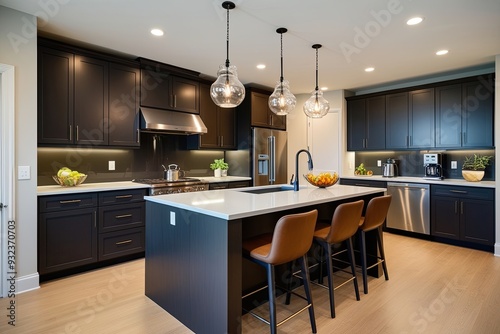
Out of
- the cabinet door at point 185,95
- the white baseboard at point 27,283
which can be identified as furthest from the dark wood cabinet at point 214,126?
the white baseboard at point 27,283

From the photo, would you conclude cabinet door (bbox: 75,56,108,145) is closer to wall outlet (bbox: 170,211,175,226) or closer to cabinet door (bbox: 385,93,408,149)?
wall outlet (bbox: 170,211,175,226)

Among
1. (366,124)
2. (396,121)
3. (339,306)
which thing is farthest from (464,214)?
(339,306)

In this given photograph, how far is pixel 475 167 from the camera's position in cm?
437

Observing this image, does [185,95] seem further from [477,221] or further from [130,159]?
[477,221]

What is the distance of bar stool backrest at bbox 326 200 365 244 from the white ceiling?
1771 mm

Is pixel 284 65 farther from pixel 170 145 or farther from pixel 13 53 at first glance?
pixel 13 53

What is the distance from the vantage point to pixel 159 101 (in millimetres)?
4160

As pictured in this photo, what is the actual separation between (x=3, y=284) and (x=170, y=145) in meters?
2.68

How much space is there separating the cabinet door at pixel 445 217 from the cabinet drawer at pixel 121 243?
13.8 ft

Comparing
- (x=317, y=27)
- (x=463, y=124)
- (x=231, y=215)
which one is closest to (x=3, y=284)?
(x=231, y=215)

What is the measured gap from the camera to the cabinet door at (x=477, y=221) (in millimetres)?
3875

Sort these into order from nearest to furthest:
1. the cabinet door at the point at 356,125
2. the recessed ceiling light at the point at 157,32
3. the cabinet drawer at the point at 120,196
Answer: the recessed ceiling light at the point at 157,32 → the cabinet drawer at the point at 120,196 → the cabinet door at the point at 356,125

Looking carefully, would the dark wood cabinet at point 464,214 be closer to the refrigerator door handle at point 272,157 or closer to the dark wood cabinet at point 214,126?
the refrigerator door handle at point 272,157

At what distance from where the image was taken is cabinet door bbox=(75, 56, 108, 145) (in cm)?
340
